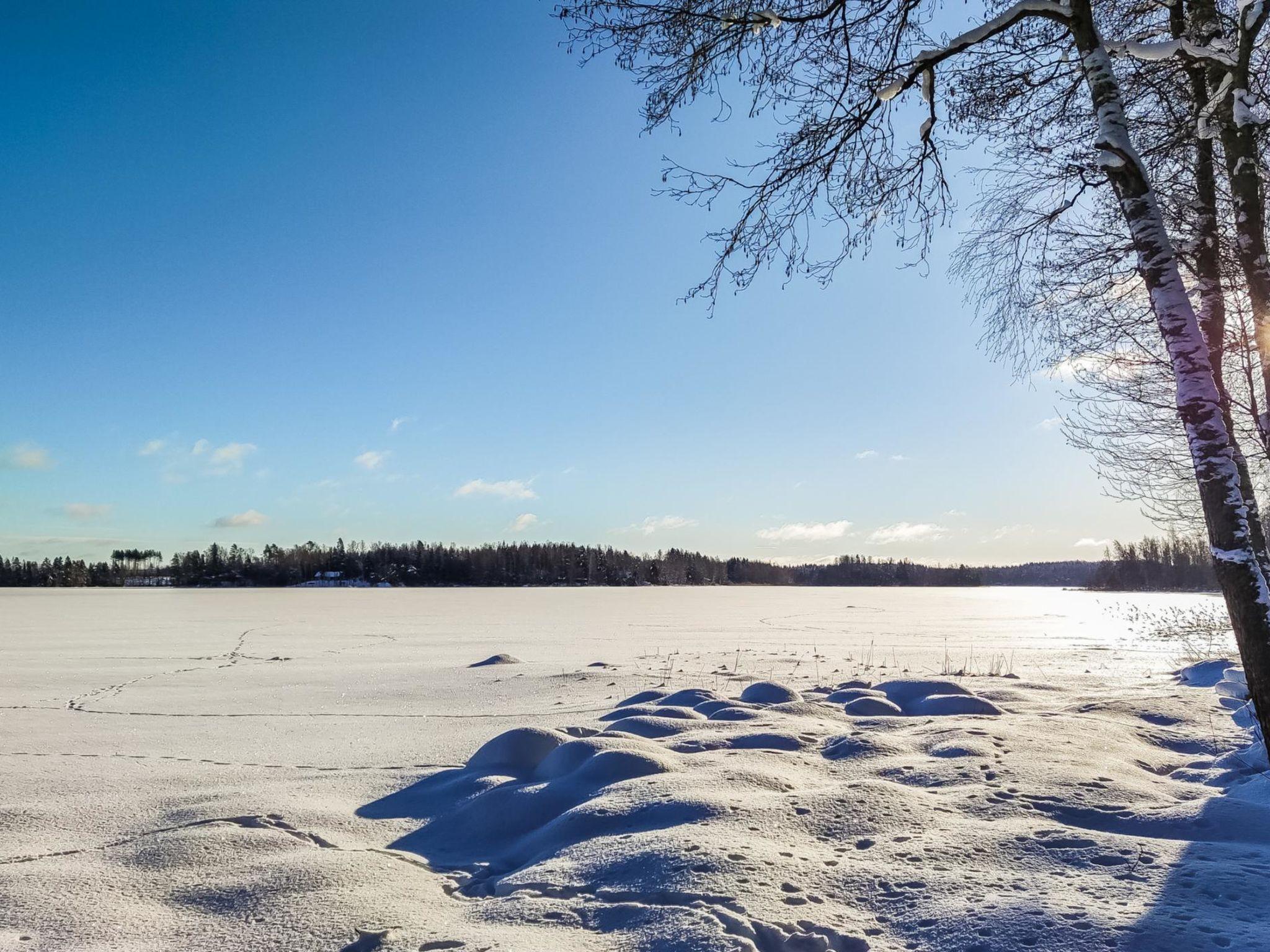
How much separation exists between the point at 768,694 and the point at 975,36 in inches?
164

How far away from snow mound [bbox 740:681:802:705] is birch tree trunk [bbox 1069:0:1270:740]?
2.77 m

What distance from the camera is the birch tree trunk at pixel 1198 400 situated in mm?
2859

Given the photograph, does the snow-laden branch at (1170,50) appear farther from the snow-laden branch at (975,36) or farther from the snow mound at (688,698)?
the snow mound at (688,698)

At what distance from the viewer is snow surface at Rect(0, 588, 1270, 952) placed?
6.26 feet

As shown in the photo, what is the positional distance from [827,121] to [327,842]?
14.1ft

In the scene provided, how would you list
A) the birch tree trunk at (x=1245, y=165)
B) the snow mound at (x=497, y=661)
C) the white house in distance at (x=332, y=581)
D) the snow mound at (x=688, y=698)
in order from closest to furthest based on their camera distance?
the birch tree trunk at (x=1245, y=165) → the snow mound at (x=688, y=698) → the snow mound at (x=497, y=661) → the white house in distance at (x=332, y=581)

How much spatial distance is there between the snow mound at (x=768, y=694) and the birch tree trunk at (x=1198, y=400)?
2770 millimetres

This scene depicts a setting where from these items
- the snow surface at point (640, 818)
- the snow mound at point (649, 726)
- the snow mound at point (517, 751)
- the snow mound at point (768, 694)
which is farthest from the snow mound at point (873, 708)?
the snow mound at point (517, 751)

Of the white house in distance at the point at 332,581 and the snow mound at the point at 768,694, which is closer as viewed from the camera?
the snow mound at the point at 768,694

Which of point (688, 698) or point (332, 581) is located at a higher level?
point (688, 698)

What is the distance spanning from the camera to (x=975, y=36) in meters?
3.55

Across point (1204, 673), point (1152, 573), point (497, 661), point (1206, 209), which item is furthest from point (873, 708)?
point (1152, 573)

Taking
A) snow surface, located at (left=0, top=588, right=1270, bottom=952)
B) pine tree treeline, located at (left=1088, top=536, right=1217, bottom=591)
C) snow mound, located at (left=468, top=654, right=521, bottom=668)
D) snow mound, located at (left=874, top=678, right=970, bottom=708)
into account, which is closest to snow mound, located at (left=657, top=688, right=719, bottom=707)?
snow surface, located at (left=0, top=588, right=1270, bottom=952)

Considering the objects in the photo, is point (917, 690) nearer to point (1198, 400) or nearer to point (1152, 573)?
point (1198, 400)
